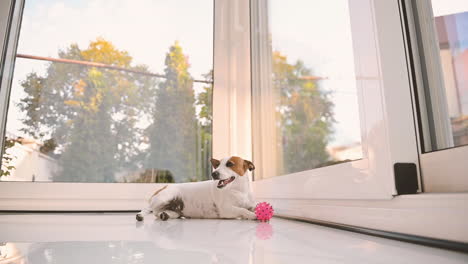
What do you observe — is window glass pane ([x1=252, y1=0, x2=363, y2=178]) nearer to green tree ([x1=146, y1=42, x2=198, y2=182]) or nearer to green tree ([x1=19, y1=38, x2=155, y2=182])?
green tree ([x1=146, y1=42, x2=198, y2=182])

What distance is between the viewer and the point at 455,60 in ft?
1.98

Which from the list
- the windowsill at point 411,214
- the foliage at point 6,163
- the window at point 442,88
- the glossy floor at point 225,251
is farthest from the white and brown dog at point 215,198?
the foliage at point 6,163

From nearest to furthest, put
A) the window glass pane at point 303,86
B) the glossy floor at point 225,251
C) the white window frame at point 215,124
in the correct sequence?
the glossy floor at point 225,251
the window glass pane at point 303,86
the white window frame at point 215,124

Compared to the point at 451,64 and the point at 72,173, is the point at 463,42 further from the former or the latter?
the point at 72,173

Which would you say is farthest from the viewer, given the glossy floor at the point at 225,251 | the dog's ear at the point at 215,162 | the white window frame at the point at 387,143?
the dog's ear at the point at 215,162

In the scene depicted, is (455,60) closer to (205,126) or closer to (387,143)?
(387,143)

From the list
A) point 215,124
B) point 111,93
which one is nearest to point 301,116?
point 215,124

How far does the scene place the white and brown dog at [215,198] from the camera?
1.16 m

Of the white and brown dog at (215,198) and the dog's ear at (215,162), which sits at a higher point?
the dog's ear at (215,162)

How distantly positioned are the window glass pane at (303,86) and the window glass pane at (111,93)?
17.7 inches

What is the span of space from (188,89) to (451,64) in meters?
1.57

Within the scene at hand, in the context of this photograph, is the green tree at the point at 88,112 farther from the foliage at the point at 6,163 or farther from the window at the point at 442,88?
the window at the point at 442,88

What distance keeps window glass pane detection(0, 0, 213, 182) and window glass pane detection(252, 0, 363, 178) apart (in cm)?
45

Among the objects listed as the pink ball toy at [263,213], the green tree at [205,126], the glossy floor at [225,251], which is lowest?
the glossy floor at [225,251]
